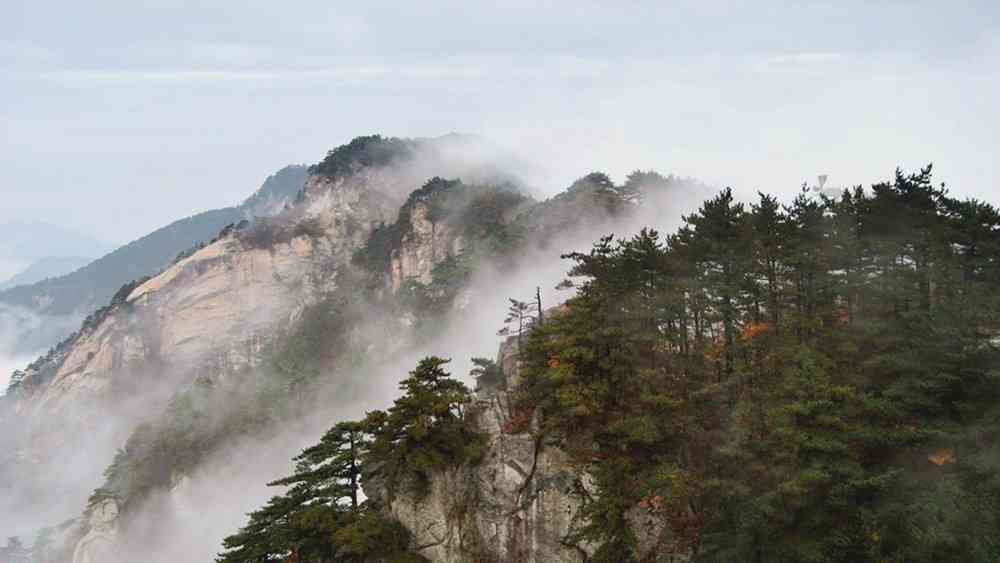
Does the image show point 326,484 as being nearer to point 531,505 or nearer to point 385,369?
point 531,505

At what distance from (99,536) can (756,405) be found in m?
79.5

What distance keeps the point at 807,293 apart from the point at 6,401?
15643 cm

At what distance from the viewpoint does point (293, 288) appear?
10938 centimetres

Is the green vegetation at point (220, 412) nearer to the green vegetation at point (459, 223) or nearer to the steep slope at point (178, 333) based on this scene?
the steep slope at point (178, 333)

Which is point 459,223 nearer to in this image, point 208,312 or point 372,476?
point 208,312

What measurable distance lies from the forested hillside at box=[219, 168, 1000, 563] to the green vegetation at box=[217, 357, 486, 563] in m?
0.10

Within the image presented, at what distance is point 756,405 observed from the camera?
21.6 m

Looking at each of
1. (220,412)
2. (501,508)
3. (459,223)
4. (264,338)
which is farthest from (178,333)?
(501,508)

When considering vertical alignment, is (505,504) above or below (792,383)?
below

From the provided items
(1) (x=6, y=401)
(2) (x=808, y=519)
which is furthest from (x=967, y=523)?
(1) (x=6, y=401)

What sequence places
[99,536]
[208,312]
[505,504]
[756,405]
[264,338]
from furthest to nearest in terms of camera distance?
[208,312]
[264,338]
[99,536]
[505,504]
[756,405]

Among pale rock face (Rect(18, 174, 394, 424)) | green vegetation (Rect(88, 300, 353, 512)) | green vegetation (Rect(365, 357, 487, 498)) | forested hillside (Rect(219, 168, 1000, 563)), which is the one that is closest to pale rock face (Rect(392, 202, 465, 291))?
green vegetation (Rect(88, 300, 353, 512))

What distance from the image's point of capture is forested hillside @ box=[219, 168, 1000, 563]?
18.9m

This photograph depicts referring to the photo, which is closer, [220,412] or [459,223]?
[220,412]
